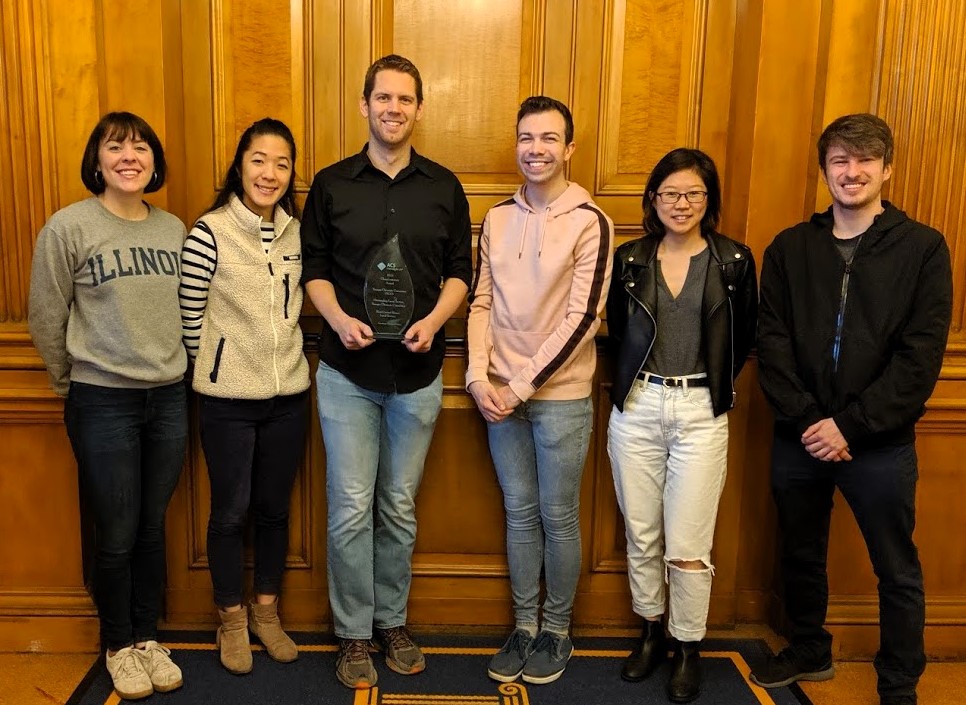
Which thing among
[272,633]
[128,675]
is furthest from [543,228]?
[128,675]

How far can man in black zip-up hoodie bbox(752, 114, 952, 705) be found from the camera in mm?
1955

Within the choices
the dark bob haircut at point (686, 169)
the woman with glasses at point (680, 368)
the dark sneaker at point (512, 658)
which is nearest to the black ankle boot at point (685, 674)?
the woman with glasses at point (680, 368)

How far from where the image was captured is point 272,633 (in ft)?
7.91

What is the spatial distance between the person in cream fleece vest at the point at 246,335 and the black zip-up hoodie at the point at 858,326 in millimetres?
1313

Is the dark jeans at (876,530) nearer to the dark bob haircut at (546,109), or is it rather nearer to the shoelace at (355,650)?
the dark bob haircut at (546,109)

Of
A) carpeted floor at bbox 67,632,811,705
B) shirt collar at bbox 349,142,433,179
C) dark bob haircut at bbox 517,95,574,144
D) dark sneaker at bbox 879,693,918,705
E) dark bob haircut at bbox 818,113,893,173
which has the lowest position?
carpeted floor at bbox 67,632,811,705

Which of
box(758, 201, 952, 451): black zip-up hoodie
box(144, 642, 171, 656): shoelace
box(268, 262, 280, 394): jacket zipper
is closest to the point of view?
box(758, 201, 952, 451): black zip-up hoodie

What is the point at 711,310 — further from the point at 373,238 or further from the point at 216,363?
the point at 216,363

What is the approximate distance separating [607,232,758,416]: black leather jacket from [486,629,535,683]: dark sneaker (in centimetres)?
78

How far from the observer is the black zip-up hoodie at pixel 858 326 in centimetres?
195

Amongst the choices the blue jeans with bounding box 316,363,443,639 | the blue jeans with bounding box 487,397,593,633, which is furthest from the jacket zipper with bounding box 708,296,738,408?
the blue jeans with bounding box 316,363,443,639

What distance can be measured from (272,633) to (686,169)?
1810mm

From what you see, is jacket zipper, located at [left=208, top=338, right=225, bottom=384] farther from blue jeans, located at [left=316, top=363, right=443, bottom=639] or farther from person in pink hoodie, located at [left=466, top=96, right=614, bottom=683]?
person in pink hoodie, located at [left=466, top=96, right=614, bottom=683]

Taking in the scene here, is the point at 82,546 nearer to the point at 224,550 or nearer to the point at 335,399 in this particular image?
the point at 224,550
